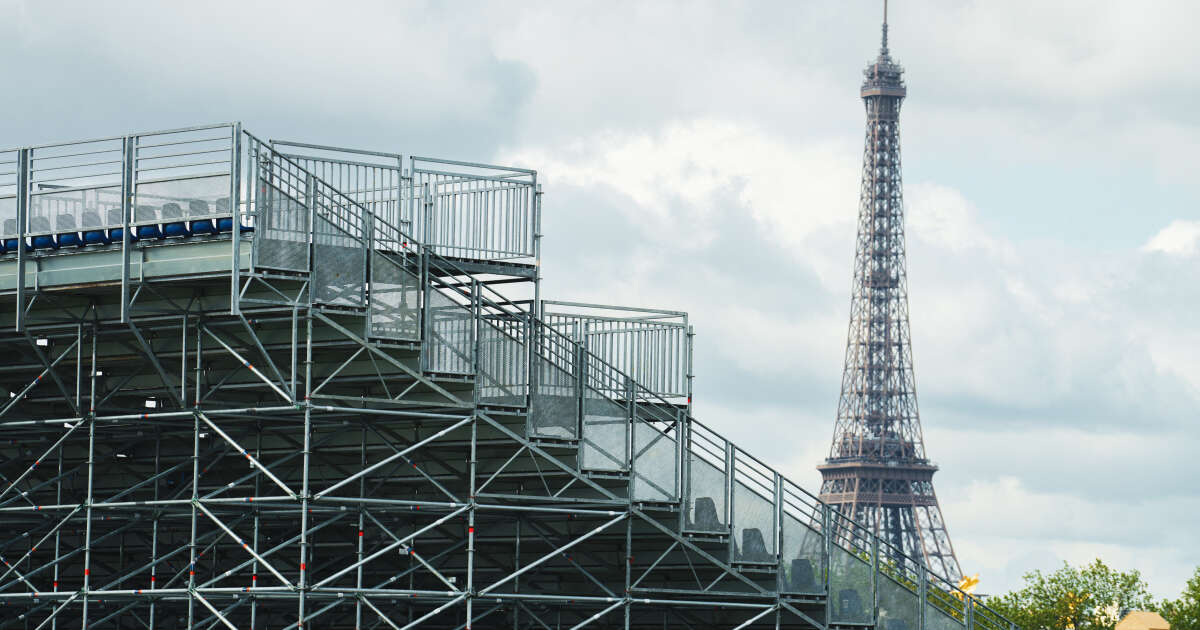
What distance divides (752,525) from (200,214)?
395 inches

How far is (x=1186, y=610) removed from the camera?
2694 inches

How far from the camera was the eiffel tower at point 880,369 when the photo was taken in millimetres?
105062

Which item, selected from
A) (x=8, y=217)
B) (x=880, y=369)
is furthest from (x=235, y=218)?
(x=880, y=369)

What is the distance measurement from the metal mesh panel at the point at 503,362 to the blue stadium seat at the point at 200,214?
4.32 metres

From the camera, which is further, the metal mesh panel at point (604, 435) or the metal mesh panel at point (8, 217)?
the metal mesh panel at point (8, 217)

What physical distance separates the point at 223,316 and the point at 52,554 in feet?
31.7

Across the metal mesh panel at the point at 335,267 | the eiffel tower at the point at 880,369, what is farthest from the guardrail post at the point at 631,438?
the eiffel tower at the point at 880,369

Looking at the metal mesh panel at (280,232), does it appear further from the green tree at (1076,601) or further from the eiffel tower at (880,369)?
the eiffel tower at (880,369)

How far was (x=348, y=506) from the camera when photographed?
2841 cm

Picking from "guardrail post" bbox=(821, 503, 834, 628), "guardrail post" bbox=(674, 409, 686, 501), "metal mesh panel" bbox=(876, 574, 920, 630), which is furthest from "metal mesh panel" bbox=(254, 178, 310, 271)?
"metal mesh panel" bbox=(876, 574, 920, 630)

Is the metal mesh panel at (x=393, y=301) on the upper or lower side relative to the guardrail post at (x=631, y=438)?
upper

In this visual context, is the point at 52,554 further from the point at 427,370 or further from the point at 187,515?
the point at 427,370

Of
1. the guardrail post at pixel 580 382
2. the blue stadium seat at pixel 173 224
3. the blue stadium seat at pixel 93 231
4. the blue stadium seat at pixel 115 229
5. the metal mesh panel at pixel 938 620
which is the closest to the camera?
the blue stadium seat at pixel 173 224

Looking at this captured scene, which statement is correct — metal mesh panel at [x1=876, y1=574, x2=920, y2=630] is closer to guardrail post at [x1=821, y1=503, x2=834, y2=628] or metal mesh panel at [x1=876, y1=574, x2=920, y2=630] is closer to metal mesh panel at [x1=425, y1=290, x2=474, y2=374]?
guardrail post at [x1=821, y1=503, x2=834, y2=628]
